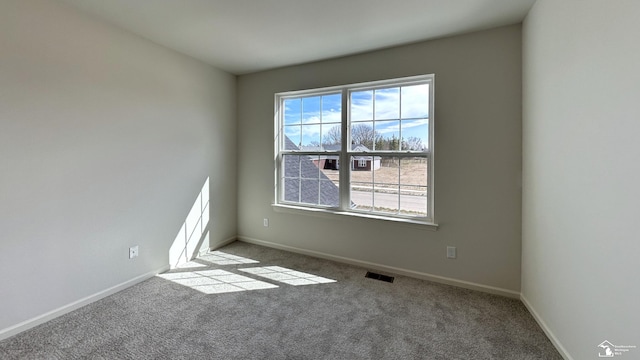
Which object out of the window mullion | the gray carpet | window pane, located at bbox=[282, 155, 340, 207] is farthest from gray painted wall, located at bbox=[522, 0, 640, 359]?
window pane, located at bbox=[282, 155, 340, 207]

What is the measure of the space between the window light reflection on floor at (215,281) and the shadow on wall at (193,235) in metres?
0.26

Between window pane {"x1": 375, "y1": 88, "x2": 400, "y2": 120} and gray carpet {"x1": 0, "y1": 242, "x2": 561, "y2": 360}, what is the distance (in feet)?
5.84

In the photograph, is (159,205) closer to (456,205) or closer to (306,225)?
(306,225)

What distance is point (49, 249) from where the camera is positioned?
1.92 m

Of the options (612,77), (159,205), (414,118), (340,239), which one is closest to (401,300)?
(340,239)

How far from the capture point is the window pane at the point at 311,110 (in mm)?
3227

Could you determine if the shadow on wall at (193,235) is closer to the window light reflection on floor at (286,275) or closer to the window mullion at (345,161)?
the window light reflection on floor at (286,275)

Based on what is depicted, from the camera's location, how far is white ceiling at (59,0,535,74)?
195cm

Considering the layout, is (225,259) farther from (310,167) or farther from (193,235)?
(310,167)

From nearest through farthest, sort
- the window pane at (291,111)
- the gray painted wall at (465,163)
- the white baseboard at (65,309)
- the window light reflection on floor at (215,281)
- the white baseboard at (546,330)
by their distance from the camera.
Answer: the white baseboard at (546,330) → the white baseboard at (65,309) → the gray painted wall at (465,163) → the window light reflection on floor at (215,281) → the window pane at (291,111)

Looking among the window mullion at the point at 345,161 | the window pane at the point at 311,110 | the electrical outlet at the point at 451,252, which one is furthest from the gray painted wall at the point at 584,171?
the window pane at the point at 311,110

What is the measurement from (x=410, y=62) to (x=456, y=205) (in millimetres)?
1533

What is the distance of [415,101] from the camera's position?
2.66 m

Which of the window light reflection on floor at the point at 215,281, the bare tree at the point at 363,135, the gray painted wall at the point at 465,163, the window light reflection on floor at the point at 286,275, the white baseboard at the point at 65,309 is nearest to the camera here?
the white baseboard at the point at 65,309
